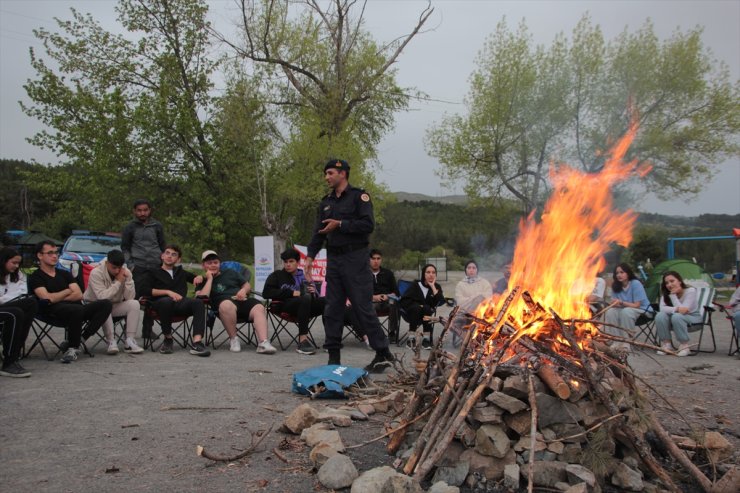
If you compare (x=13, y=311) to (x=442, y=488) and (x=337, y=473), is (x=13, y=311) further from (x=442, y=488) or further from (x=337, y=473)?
(x=442, y=488)

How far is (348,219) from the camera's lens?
5.55 m

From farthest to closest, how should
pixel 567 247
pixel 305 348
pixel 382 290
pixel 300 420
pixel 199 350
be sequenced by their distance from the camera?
pixel 382 290 < pixel 305 348 < pixel 199 350 < pixel 567 247 < pixel 300 420

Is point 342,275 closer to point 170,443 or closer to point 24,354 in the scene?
point 170,443

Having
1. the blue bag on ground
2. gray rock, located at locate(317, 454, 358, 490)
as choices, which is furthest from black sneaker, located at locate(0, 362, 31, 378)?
gray rock, located at locate(317, 454, 358, 490)

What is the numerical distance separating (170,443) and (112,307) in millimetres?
4108

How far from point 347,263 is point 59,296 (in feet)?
11.6

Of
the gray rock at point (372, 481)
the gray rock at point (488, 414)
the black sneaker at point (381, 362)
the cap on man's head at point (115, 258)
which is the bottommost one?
the black sneaker at point (381, 362)

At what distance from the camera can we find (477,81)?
20.0 m

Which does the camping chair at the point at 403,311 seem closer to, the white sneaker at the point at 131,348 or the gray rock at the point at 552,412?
the white sneaker at the point at 131,348

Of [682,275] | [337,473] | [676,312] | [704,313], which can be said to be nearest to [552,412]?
[337,473]

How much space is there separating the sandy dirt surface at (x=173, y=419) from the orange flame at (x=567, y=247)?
0.67m

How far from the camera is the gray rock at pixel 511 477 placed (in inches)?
111

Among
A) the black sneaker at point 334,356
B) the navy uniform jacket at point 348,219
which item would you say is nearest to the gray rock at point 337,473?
the black sneaker at point 334,356

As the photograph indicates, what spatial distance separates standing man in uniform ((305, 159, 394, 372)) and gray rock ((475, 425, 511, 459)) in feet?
7.91
